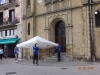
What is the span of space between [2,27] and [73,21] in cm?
1466

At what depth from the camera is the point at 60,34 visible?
20875mm

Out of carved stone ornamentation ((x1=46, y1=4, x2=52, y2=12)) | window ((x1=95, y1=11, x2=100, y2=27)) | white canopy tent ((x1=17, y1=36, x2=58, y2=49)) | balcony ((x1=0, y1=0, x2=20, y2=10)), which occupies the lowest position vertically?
white canopy tent ((x1=17, y1=36, x2=58, y2=49))

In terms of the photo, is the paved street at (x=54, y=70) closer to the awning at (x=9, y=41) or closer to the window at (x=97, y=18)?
the window at (x=97, y=18)

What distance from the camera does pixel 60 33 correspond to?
2095cm

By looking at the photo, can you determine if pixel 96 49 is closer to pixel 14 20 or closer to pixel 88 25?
pixel 88 25

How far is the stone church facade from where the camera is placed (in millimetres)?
17078

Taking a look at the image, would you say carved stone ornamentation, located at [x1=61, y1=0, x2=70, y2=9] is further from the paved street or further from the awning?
the awning

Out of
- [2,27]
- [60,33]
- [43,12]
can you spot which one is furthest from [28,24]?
[2,27]

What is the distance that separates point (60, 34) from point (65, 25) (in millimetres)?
1623

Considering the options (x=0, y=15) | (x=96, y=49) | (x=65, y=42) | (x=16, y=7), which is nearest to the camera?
(x=96, y=49)

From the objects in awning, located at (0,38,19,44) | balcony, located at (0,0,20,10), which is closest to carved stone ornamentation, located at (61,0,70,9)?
balcony, located at (0,0,20,10)

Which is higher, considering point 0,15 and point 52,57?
point 0,15

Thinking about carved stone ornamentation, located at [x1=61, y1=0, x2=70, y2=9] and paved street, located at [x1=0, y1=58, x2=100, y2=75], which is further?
carved stone ornamentation, located at [x1=61, y1=0, x2=70, y2=9]

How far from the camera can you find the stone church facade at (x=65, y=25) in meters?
A: 17.1
